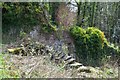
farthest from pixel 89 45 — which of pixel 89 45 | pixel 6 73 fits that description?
pixel 6 73

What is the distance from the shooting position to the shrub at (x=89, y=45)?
9.91 metres

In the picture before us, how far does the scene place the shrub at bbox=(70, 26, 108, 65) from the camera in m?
9.91

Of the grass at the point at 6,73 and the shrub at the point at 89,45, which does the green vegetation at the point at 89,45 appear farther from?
the grass at the point at 6,73

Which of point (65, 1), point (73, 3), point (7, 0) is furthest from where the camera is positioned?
point (73, 3)

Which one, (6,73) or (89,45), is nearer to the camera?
(6,73)

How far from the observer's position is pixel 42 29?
9453 mm

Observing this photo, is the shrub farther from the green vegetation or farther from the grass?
the grass

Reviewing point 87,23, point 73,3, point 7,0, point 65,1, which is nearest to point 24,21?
point 7,0

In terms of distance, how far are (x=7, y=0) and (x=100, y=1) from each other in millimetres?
7085

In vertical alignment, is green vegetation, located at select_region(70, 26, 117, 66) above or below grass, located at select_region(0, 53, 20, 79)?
below

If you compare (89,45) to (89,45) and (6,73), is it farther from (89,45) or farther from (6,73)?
(6,73)

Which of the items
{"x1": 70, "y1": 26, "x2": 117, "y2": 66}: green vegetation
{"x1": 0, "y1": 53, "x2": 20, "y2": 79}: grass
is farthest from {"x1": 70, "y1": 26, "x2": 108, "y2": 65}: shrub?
{"x1": 0, "y1": 53, "x2": 20, "y2": 79}: grass

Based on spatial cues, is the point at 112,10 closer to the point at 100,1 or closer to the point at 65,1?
the point at 100,1

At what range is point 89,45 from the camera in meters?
10.0
